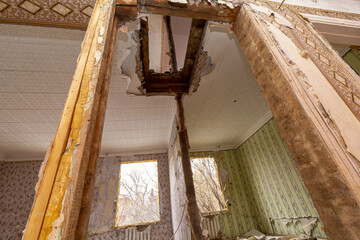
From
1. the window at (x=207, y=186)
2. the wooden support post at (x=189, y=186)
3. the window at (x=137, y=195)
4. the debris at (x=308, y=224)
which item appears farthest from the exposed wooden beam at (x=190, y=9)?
the window at (x=207, y=186)

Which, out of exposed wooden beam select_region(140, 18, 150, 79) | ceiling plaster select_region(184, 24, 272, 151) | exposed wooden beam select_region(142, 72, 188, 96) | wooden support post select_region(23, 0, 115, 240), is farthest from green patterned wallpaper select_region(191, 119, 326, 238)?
wooden support post select_region(23, 0, 115, 240)

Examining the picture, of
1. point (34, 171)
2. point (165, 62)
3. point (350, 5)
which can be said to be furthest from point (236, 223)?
point (34, 171)

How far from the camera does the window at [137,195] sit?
604 cm

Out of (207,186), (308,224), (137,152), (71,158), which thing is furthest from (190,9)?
(207,186)

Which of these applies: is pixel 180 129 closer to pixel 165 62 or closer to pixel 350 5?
pixel 165 62

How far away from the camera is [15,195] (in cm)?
466

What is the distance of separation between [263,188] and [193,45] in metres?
5.02

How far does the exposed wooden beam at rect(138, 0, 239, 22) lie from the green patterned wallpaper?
3.94m

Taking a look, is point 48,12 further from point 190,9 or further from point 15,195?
point 15,195

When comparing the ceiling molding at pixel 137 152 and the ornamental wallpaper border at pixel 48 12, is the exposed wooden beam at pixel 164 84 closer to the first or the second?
the ornamental wallpaper border at pixel 48 12

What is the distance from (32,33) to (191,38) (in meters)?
2.07

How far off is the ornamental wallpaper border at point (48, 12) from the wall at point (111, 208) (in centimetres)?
454

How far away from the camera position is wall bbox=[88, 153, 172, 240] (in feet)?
15.2

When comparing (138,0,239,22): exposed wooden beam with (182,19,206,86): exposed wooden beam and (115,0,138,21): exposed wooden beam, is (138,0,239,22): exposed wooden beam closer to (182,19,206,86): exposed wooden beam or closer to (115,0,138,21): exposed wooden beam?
(115,0,138,21): exposed wooden beam
